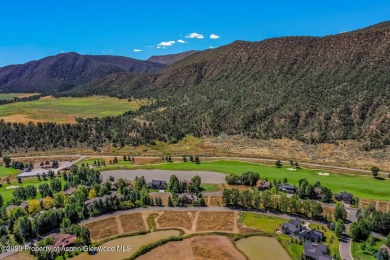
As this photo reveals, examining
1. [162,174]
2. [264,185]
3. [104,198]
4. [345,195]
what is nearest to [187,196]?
[104,198]

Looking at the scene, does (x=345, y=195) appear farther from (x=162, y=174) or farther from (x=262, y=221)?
(x=162, y=174)

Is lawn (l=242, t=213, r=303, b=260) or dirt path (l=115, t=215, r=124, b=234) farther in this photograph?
dirt path (l=115, t=215, r=124, b=234)

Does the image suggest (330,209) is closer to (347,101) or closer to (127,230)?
(127,230)

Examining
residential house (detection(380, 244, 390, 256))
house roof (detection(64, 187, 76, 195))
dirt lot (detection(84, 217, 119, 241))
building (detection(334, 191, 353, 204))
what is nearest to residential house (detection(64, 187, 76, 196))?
house roof (detection(64, 187, 76, 195))

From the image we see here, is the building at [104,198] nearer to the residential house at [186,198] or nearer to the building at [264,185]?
the residential house at [186,198]

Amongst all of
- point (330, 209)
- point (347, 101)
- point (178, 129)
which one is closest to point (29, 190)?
point (330, 209)

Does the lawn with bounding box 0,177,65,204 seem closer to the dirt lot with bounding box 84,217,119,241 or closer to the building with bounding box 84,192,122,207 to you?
the building with bounding box 84,192,122,207
